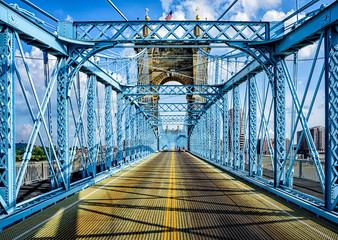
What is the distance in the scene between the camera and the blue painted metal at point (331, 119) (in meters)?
7.20

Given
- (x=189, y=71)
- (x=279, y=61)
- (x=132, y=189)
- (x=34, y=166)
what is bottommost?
(x=132, y=189)

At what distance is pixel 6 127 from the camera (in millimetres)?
6949

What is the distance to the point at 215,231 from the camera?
6164mm

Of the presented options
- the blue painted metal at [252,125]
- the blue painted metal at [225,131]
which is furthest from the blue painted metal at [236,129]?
the blue painted metal at [225,131]

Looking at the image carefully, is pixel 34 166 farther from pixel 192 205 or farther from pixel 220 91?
pixel 220 91

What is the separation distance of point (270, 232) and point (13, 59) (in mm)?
8117

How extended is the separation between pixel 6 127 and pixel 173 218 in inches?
203

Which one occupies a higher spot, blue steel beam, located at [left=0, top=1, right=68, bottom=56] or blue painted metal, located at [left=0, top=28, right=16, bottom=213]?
blue steel beam, located at [left=0, top=1, right=68, bottom=56]

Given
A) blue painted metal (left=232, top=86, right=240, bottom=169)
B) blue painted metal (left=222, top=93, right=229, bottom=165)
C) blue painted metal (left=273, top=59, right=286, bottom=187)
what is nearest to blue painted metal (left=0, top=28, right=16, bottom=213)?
blue painted metal (left=273, top=59, right=286, bottom=187)

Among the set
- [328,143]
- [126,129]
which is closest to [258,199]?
[328,143]

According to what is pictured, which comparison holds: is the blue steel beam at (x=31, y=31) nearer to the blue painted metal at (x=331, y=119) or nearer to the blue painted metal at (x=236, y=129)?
the blue painted metal at (x=331, y=119)

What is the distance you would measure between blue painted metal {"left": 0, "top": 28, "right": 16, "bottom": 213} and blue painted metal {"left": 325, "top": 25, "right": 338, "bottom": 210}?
8.77 metres

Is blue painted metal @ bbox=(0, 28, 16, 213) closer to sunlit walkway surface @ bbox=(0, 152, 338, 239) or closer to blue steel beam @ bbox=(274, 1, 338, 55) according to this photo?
sunlit walkway surface @ bbox=(0, 152, 338, 239)

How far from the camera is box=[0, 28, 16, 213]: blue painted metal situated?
6.91m
